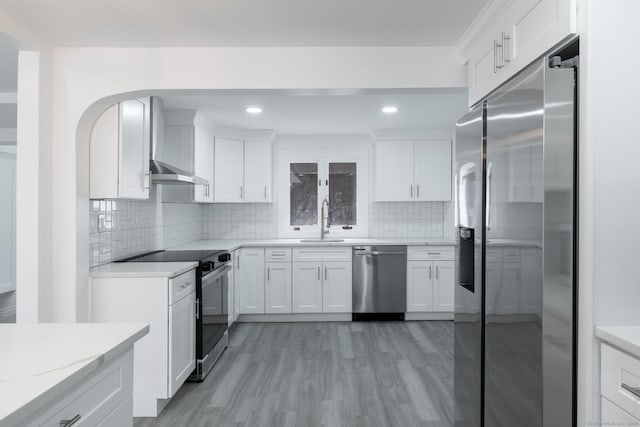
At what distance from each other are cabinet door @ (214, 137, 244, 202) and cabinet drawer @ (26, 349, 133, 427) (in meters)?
3.47

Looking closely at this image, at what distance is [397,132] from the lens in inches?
196

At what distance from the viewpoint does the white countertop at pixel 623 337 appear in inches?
44.4

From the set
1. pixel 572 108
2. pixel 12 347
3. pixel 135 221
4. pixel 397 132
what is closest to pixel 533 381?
pixel 572 108

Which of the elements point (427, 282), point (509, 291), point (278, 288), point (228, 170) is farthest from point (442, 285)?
point (509, 291)

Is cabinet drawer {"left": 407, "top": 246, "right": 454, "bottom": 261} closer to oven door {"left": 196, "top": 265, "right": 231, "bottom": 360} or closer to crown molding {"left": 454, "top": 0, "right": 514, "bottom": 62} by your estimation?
oven door {"left": 196, "top": 265, "right": 231, "bottom": 360}

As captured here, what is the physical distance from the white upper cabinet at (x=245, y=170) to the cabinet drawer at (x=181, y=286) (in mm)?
1908

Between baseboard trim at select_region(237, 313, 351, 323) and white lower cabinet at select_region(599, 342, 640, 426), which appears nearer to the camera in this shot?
white lower cabinet at select_region(599, 342, 640, 426)

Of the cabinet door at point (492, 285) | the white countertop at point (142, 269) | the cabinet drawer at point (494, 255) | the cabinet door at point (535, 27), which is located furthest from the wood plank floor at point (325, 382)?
the cabinet door at point (535, 27)

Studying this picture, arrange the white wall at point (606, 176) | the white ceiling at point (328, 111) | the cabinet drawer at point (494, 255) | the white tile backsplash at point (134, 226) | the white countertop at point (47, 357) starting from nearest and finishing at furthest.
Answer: the white countertop at point (47, 357), the white wall at point (606, 176), the cabinet drawer at point (494, 255), the white tile backsplash at point (134, 226), the white ceiling at point (328, 111)

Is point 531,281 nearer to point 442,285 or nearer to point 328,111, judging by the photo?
point 328,111

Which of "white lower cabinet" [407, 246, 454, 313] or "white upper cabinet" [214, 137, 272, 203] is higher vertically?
"white upper cabinet" [214, 137, 272, 203]

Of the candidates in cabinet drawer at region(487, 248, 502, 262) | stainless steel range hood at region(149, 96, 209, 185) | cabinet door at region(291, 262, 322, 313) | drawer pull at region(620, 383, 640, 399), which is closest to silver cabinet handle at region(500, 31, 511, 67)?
cabinet drawer at region(487, 248, 502, 262)

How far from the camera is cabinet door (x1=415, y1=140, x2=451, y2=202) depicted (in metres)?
4.99

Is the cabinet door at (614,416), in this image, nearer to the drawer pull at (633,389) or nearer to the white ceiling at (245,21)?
the drawer pull at (633,389)
